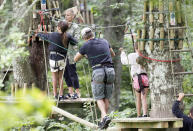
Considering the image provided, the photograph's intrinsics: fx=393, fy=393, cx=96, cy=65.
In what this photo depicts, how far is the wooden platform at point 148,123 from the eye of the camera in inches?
205

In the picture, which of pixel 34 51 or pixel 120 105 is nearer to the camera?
pixel 34 51

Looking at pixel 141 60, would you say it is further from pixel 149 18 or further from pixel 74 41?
pixel 74 41

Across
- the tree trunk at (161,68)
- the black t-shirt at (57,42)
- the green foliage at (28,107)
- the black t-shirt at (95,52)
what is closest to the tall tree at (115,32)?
the black t-shirt at (57,42)

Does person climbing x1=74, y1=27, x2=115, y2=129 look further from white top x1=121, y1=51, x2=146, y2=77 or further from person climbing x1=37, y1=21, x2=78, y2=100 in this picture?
person climbing x1=37, y1=21, x2=78, y2=100

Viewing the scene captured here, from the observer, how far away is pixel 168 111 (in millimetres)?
6539

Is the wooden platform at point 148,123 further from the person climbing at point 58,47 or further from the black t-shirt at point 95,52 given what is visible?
the person climbing at point 58,47

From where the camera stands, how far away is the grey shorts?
604 cm

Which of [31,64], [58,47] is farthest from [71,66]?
[31,64]

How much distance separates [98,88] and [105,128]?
626mm

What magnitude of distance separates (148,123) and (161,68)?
160 cm

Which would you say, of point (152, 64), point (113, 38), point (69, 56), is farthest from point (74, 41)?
point (113, 38)

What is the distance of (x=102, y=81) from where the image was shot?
607 cm

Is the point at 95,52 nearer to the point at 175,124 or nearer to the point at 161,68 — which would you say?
the point at 161,68

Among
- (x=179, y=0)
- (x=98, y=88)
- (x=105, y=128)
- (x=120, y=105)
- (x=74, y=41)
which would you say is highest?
(x=179, y=0)
